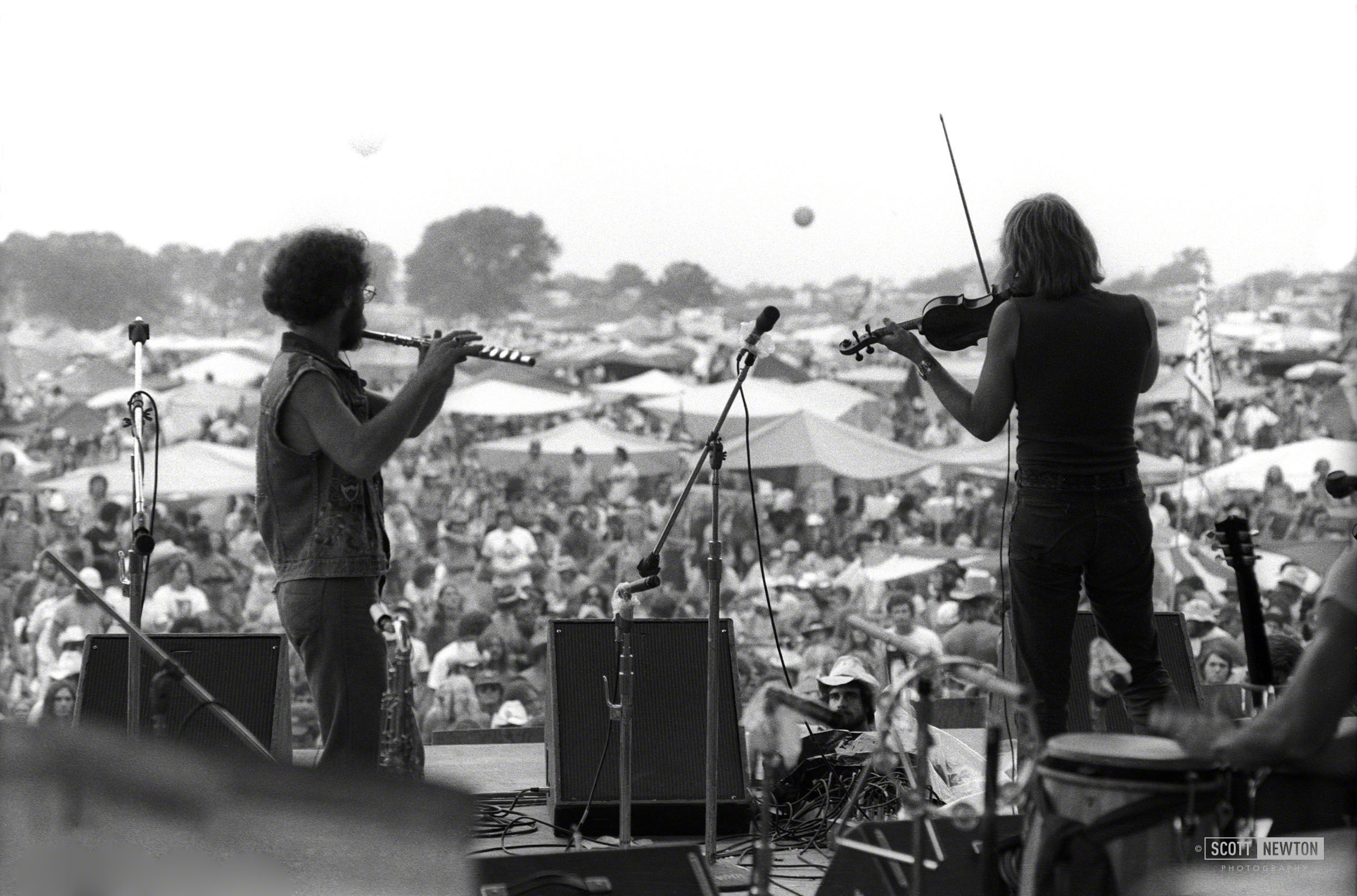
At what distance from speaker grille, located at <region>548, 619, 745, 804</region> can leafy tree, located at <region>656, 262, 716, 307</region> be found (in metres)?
47.5

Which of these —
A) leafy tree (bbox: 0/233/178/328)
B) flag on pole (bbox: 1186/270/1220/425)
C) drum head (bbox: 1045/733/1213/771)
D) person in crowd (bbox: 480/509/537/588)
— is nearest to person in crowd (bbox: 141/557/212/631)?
person in crowd (bbox: 480/509/537/588)

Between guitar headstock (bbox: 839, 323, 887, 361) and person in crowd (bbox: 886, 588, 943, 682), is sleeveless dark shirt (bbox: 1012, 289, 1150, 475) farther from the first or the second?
person in crowd (bbox: 886, 588, 943, 682)

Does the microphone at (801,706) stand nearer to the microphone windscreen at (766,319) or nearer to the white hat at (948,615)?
the microphone windscreen at (766,319)

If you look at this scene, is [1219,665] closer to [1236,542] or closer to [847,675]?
[847,675]

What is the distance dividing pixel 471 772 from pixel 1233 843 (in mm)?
2726

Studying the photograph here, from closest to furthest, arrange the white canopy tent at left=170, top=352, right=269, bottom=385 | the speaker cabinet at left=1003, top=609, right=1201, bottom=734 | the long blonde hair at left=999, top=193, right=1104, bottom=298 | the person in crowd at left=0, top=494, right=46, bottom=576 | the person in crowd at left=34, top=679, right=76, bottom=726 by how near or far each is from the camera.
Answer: the long blonde hair at left=999, top=193, right=1104, bottom=298 → the speaker cabinet at left=1003, top=609, right=1201, bottom=734 → the person in crowd at left=34, top=679, right=76, bottom=726 → the person in crowd at left=0, top=494, right=46, bottom=576 → the white canopy tent at left=170, top=352, right=269, bottom=385

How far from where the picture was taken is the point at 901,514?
13883 millimetres

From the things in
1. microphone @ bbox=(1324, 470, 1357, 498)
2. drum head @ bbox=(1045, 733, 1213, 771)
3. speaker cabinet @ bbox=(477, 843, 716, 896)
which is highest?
microphone @ bbox=(1324, 470, 1357, 498)

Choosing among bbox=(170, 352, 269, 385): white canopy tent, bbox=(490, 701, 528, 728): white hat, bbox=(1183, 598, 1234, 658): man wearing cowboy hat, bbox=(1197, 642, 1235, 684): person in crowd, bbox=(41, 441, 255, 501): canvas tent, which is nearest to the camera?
bbox=(1197, 642, 1235, 684): person in crowd

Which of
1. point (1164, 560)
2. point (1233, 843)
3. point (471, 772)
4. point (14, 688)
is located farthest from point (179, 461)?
point (1233, 843)

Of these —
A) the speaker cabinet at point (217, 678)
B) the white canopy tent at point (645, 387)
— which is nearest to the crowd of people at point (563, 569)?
the speaker cabinet at point (217, 678)

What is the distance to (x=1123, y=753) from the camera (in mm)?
2191

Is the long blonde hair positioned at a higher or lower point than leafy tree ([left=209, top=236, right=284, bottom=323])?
lower

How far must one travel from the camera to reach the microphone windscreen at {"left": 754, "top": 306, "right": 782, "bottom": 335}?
342 centimetres
